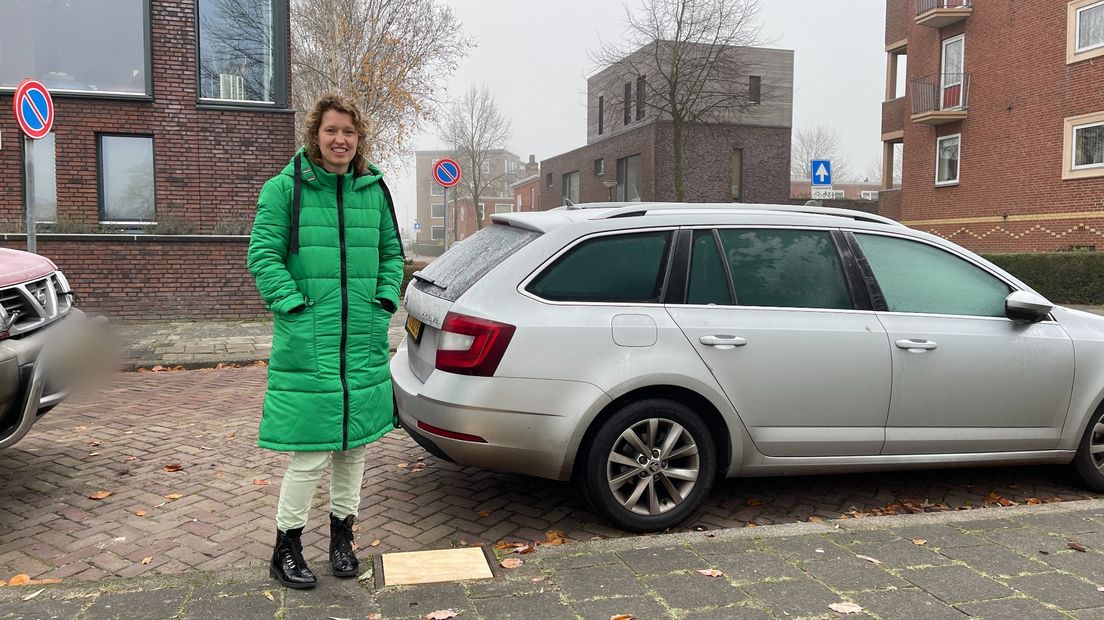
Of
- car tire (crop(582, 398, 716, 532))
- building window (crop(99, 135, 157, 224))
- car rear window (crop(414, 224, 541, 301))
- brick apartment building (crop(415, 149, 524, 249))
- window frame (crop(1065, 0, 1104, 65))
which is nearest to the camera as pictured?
car tire (crop(582, 398, 716, 532))

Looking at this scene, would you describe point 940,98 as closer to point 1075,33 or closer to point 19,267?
point 1075,33

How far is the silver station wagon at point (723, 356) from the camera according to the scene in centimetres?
381

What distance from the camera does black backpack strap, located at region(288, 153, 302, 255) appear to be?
124 inches

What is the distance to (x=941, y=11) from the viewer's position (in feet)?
83.5

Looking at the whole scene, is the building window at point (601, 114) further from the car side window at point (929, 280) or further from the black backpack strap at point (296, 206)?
the black backpack strap at point (296, 206)

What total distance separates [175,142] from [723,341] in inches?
494

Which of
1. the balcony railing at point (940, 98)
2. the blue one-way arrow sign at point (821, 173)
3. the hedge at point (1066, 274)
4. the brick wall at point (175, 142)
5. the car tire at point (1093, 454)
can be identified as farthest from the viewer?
the balcony railing at point (940, 98)

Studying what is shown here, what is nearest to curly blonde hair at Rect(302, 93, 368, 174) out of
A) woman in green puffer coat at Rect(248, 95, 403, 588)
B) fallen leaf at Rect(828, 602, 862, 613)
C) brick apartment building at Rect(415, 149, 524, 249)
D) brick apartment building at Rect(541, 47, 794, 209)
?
woman in green puffer coat at Rect(248, 95, 403, 588)

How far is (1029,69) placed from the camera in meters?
22.9

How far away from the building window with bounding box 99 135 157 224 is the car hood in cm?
1007

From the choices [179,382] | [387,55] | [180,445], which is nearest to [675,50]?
[387,55]

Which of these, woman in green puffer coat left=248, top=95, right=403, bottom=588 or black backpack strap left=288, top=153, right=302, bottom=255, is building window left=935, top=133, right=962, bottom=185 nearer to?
woman in green puffer coat left=248, top=95, right=403, bottom=588

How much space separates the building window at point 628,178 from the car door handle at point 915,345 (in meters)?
33.2

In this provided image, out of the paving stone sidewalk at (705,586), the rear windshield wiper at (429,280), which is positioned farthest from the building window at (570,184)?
the paving stone sidewalk at (705,586)
